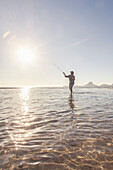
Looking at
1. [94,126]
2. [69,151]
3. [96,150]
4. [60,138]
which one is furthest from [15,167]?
[94,126]

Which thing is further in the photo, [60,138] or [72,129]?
[72,129]

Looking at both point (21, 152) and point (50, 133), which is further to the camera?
point (50, 133)

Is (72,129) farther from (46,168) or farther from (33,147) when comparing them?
(46,168)

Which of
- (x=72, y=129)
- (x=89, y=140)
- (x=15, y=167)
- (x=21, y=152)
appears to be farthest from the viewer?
(x=72, y=129)

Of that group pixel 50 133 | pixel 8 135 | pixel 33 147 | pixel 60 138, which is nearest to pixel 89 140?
pixel 60 138

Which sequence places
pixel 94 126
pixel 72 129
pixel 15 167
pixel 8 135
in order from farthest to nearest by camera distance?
pixel 94 126 < pixel 72 129 < pixel 8 135 < pixel 15 167

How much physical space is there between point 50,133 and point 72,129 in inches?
37.3

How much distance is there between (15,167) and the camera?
102 inches

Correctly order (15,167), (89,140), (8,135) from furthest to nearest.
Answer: (8,135), (89,140), (15,167)

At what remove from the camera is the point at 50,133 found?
14.6ft

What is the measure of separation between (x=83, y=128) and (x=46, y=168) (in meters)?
2.68

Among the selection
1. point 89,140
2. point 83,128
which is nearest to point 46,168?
point 89,140

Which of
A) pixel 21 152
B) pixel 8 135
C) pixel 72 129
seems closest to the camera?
pixel 21 152

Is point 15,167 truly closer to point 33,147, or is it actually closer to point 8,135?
point 33,147
